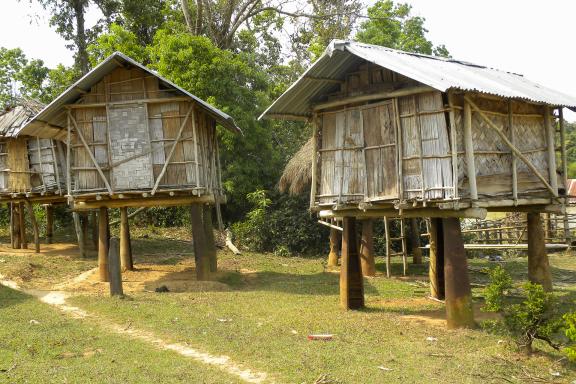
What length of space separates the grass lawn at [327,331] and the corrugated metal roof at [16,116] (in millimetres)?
10831

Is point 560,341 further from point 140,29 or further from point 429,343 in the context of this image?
point 140,29

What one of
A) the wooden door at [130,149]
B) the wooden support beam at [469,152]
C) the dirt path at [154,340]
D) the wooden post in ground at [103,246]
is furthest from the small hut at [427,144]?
the wooden post in ground at [103,246]

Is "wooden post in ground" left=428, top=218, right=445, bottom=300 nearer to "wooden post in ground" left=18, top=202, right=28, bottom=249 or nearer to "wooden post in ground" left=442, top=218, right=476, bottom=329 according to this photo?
"wooden post in ground" left=442, top=218, right=476, bottom=329

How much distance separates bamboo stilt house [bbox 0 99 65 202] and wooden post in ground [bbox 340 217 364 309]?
14291 mm

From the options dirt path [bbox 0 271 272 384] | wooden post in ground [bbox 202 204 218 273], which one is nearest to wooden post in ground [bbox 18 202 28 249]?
dirt path [bbox 0 271 272 384]

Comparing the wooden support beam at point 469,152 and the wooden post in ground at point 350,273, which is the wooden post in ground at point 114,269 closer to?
the wooden post in ground at point 350,273

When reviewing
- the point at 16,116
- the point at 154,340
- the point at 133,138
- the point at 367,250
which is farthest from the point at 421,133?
the point at 16,116

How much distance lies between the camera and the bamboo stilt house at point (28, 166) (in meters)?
24.2

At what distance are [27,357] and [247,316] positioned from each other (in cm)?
489

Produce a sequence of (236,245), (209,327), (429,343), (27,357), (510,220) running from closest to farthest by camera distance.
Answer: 1. (27,357)
2. (429,343)
3. (209,327)
4. (236,245)
5. (510,220)

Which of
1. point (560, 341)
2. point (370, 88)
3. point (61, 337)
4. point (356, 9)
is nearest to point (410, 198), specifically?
point (370, 88)

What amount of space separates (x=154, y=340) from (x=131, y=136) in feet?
25.5

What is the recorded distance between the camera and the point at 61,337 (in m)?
11.6

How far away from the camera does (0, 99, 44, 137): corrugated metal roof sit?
78.6ft
